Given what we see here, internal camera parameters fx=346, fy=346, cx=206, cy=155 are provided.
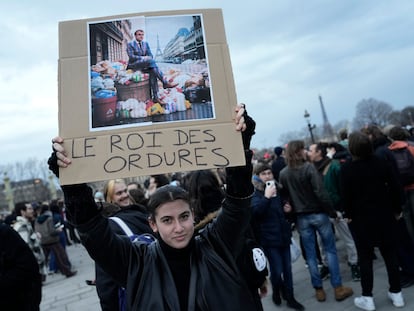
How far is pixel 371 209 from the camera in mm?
4090

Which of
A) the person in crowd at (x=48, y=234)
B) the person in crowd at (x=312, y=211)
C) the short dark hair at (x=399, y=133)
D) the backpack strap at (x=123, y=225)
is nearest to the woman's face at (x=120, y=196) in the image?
the backpack strap at (x=123, y=225)

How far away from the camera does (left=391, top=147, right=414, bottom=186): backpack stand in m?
4.84

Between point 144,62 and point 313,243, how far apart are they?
3.87 m

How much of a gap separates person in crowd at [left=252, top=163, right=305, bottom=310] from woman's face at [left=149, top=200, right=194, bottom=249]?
106 inches

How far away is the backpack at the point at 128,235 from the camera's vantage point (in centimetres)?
241

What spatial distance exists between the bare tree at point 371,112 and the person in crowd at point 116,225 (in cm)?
7624

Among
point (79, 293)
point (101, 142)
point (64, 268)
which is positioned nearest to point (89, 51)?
point (101, 142)

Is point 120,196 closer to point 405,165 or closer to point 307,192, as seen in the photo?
point 307,192

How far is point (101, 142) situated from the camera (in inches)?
68.7

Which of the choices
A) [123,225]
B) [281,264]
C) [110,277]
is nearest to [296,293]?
[281,264]

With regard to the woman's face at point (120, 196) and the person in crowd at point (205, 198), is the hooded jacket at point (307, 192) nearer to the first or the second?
the person in crowd at point (205, 198)

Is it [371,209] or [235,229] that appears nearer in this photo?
[235,229]

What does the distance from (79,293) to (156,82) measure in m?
7.08

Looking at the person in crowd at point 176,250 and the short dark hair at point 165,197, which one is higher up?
the short dark hair at point 165,197
